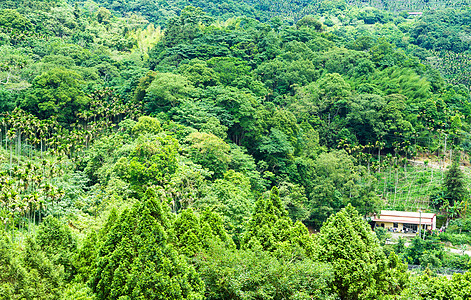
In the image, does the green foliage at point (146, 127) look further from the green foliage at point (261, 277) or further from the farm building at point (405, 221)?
the green foliage at point (261, 277)

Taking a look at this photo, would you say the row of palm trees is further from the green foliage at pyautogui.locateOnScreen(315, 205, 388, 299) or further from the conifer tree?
the green foliage at pyautogui.locateOnScreen(315, 205, 388, 299)

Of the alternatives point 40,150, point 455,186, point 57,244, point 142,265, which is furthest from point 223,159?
point 455,186

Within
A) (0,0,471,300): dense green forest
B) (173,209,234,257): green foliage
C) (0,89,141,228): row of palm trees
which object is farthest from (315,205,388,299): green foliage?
(0,89,141,228): row of palm trees

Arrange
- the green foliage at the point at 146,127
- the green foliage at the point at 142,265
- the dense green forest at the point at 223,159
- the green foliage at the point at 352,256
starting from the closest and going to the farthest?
the green foliage at the point at 142,265
the dense green forest at the point at 223,159
the green foliage at the point at 352,256
the green foliage at the point at 146,127

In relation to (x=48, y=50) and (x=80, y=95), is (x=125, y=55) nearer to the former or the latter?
(x=48, y=50)

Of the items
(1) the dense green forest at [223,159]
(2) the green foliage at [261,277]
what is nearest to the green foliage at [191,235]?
(1) the dense green forest at [223,159]

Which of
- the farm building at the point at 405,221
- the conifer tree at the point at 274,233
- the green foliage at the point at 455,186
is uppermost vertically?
→ the conifer tree at the point at 274,233

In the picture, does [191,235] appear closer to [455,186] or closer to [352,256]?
[352,256]
